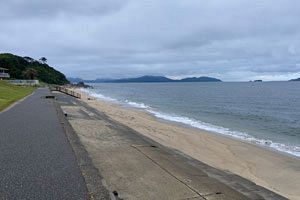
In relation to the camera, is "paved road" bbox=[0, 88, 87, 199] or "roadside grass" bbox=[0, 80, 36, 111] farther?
"roadside grass" bbox=[0, 80, 36, 111]

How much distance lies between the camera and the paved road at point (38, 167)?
23.0 ft

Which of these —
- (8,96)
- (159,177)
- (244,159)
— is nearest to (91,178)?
(159,177)

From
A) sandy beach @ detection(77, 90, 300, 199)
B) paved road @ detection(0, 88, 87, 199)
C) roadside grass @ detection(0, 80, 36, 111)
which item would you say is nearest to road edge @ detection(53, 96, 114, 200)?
paved road @ detection(0, 88, 87, 199)

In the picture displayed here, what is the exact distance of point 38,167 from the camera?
347 inches

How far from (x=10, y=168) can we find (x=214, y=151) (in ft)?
39.3

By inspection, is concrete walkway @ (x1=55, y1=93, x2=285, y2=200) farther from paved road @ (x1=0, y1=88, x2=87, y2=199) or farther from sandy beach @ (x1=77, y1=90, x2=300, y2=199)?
sandy beach @ (x1=77, y1=90, x2=300, y2=199)

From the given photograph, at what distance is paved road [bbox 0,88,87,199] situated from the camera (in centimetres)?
700

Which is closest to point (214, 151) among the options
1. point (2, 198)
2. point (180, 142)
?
point (180, 142)

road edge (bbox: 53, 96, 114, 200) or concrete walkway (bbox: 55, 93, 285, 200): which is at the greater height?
road edge (bbox: 53, 96, 114, 200)

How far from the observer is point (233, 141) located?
886 inches

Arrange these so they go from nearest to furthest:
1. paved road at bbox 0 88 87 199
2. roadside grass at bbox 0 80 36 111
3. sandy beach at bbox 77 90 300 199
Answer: paved road at bbox 0 88 87 199, sandy beach at bbox 77 90 300 199, roadside grass at bbox 0 80 36 111

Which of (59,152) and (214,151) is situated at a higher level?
(59,152)

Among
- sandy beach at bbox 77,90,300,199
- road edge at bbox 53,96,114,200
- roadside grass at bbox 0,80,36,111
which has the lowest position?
sandy beach at bbox 77,90,300,199

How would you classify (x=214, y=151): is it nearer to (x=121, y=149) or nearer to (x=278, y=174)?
(x=278, y=174)
